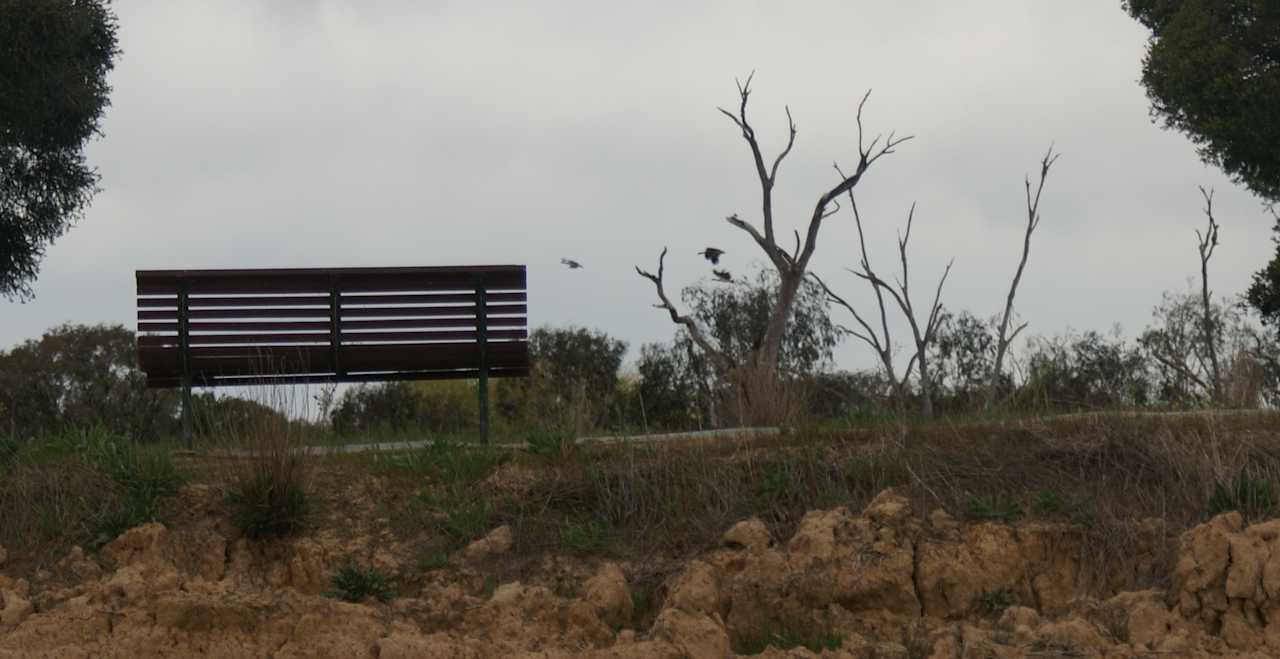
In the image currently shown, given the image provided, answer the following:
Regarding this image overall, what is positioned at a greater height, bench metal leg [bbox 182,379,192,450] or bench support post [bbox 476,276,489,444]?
bench support post [bbox 476,276,489,444]

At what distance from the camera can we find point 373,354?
11.7 metres

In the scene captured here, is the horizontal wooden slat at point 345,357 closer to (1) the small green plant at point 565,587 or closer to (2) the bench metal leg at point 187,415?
(2) the bench metal leg at point 187,415

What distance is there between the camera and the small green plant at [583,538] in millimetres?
8484

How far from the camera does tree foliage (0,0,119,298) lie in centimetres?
1936

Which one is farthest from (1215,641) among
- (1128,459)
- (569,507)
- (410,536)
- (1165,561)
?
(410,536)

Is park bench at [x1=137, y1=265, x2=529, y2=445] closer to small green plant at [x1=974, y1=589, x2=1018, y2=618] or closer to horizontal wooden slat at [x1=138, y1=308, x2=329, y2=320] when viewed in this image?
horizontal wooden slat at [x1=138, y1=308, x2=329, y2=320]

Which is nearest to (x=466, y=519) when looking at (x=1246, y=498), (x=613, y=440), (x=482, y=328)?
(x=613, y=440)

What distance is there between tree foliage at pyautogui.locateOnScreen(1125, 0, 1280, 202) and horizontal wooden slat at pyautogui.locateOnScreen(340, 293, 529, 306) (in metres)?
13.6

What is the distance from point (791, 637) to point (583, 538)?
4.99ft

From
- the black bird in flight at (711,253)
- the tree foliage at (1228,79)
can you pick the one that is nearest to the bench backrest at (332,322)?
the black bird in flight at (711,253)

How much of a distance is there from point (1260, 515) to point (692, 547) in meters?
3.14

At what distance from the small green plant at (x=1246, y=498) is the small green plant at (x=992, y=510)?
1089 mm

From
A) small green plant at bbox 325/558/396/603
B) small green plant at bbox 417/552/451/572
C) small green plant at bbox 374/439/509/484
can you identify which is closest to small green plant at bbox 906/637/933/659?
small green plant at bbox 417/552/451/572

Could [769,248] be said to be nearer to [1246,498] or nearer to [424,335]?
[424,335]
